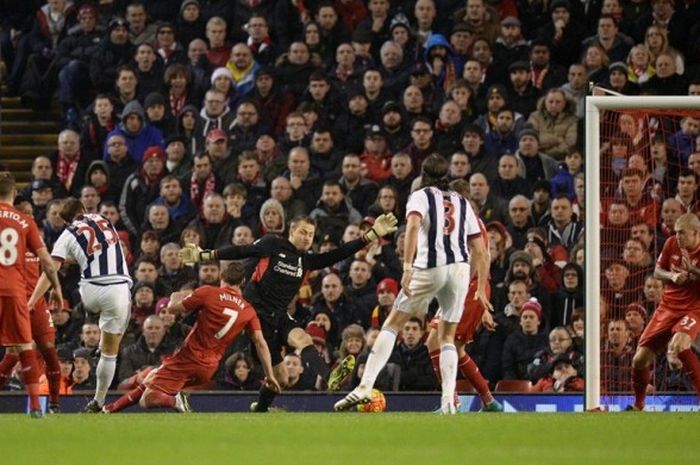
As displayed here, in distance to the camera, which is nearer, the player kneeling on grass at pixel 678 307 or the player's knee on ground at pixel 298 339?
the player kneeling on grass at pixel 678 307

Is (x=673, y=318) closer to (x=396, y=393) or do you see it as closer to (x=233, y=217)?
(x=396, y=393)

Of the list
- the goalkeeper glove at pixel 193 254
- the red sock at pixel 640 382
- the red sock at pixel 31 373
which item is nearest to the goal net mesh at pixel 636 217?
the red sock at pixel 640 382

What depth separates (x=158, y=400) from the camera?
15.2 metres

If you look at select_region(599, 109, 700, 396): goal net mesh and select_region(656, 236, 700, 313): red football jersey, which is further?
select_region(599, 109, 700, 396): goal net mesh

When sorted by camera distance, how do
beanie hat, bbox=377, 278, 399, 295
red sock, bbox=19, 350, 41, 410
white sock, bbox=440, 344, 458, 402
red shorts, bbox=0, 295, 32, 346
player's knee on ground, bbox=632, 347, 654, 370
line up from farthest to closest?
1. beanie hat, bbox=377, 278, 399, 295
2. player's knee on ground, bbox=632, 347, 654, 370
3. white sock, bbox=440, 344, 458, 402
4. red sock, bbox=19, 350, 41, 410
5. red shorts, bbox=0, 295, 32, 346

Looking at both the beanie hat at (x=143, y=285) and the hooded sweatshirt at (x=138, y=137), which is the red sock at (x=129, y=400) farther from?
the hooded sweatshirt at (x=138, y=137)

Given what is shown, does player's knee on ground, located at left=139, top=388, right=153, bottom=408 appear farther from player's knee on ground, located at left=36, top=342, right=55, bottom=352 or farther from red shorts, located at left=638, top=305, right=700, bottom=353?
red shorts, located at left=638, top=305, right=700, bottom=353

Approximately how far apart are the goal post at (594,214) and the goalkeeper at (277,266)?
1.69m

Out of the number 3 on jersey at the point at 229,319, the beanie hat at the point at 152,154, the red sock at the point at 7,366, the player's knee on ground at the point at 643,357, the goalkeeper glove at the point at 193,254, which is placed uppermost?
the beanie hat at the point at 152,154

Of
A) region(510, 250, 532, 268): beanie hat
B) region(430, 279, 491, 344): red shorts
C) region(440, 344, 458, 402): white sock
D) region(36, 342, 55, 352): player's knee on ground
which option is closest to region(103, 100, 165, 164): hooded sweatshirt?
region(510, 250, 532, 268): beanie hat

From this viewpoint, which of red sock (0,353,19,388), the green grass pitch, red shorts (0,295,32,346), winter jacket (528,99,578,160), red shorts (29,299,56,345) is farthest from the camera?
winter jacket (528,99,578,160)

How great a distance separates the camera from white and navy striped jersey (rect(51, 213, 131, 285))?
15.4 metres

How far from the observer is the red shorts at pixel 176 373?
15281 mm

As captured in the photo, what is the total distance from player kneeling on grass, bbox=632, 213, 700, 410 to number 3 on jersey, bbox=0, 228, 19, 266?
517 cm
